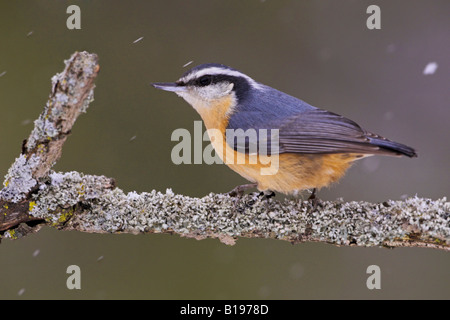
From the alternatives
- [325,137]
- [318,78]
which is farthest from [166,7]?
[325,137]

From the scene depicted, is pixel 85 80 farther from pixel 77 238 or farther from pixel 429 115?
pixel 429 115

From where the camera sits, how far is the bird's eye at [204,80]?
323 centimetres

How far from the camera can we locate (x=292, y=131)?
3078 millimetres

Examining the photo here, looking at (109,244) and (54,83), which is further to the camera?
(109,244)

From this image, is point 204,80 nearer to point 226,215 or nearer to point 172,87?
point 172,87

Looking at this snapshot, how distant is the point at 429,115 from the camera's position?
4809 mm

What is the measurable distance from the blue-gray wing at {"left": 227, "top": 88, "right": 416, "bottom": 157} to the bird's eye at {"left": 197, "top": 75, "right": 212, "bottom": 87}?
0.25 meters

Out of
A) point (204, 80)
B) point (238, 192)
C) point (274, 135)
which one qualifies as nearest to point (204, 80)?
point (204, 80)

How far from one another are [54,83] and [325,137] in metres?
1.53

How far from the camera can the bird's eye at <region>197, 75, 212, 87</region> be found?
3.23 m

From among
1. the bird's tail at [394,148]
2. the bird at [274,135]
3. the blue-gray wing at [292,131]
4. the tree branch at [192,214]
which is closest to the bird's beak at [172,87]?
the bird at [274,135]

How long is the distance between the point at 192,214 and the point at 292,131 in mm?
789

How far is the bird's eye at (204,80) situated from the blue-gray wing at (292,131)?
0.25 m

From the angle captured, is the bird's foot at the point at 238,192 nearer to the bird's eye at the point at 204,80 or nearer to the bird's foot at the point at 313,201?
the bird's foot at the point at 313,201
